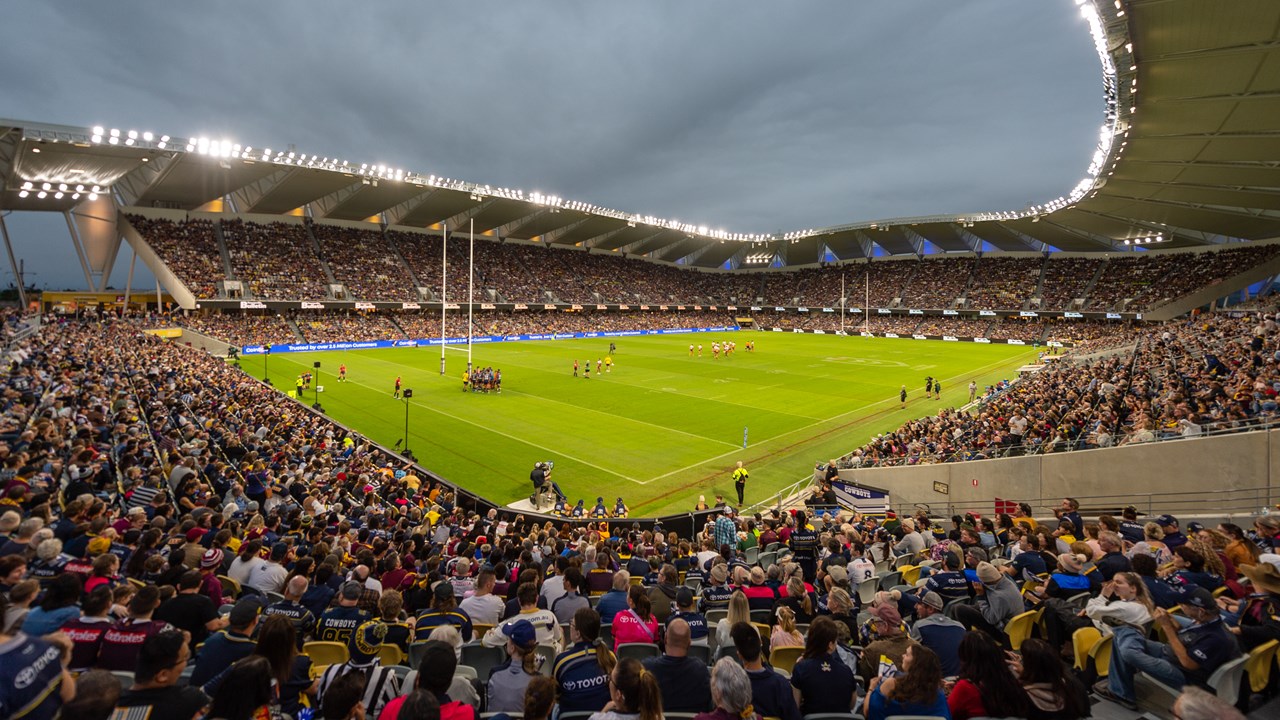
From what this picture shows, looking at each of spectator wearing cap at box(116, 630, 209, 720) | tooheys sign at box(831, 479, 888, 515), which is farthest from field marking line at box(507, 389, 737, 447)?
spectator wearing cap at box(116, 630, 209, 720)

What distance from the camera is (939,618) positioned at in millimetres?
5168

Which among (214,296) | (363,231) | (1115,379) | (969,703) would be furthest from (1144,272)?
(214,296)

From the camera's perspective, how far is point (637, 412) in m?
30.4

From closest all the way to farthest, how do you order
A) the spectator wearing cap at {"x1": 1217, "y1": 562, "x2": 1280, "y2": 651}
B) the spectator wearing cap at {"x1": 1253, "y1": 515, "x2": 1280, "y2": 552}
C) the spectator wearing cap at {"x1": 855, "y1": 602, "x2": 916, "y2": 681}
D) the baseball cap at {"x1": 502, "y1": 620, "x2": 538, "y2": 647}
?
the baseball cap at {"x1": 502, "y1": 620, "x2": 538, "y2": 647} < the spectator wearing cap at {"x1": 1217, "y1": 562, "x2": 1280, "y2": 651} < the spectator wearing cap at {"x1": 855, "y1": 602, "x2": 916, "y2": 681} < the spectator wearing cap at {"x1": 1253, "y1": 515, "x2": 1280, "y2": 552}

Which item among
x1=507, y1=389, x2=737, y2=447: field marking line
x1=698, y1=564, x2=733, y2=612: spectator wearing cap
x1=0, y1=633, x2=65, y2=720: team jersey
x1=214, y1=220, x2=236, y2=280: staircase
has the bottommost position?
x1=507, y1=389, x2=737, y2=447: field marking line

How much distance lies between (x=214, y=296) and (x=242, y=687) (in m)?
67.9

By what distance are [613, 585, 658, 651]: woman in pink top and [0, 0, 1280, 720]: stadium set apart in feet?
0.13

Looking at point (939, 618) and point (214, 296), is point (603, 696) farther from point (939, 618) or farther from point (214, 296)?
point (214, 296)

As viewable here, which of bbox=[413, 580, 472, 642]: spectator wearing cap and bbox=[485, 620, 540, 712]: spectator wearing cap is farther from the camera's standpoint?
bbox=[413, 580, 472, 642]: spectator wearing cap

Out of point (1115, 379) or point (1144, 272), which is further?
point (1144, 272)

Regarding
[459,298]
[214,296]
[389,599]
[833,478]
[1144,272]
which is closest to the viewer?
[389,599]

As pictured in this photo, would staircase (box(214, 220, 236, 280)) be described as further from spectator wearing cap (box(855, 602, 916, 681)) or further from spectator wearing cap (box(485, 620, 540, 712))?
spectator wearing cap (box(855, 602, 916, 681))

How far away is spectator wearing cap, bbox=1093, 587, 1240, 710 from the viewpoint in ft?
13.9

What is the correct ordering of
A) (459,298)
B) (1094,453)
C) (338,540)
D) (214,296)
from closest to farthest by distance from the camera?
(338,540), (1094,453), (214,296), (459,298)
